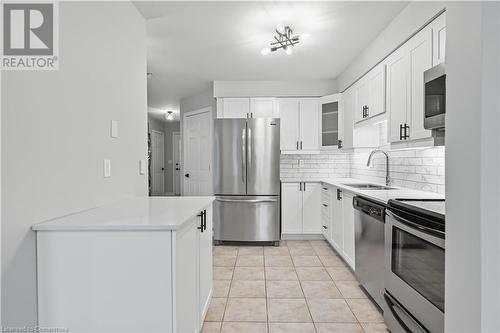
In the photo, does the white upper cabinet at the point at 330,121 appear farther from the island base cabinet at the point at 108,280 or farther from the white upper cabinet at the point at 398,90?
the island base cabinet at the point at 108,280

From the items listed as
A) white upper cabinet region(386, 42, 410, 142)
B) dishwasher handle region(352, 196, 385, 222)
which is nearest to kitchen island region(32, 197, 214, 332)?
dishwasher handle region(352, 196, 385, 222)

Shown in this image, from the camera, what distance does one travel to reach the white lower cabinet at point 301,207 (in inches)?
171

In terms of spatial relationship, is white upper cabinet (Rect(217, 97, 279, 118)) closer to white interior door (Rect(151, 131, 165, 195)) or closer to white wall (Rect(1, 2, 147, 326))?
white wall (Rect(1, 2, 147, 326))

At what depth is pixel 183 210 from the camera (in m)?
1.67

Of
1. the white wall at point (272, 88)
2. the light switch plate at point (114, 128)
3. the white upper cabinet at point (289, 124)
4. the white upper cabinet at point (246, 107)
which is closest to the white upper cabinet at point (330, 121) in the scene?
the white wall at point (272, 88)

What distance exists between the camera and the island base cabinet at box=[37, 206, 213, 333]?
129cm

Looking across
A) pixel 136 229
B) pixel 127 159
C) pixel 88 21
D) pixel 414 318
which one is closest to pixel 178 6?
pixel 88 21

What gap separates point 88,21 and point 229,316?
223 cm

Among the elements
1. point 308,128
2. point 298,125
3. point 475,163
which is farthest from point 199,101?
point 475,163

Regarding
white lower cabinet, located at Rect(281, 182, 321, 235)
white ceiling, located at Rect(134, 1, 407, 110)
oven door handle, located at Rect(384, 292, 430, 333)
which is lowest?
oven door handle, located at Rect(384, 292, 430, 333)

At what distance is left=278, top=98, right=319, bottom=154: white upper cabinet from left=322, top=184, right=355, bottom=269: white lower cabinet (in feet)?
2.62

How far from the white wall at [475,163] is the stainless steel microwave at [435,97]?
0.95m

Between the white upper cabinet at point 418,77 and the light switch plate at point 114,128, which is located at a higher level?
the white upper cabinet at point 418,77

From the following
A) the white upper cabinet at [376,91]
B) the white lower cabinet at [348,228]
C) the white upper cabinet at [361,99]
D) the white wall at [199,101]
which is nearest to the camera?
the white upper cabinet at [376,91]
